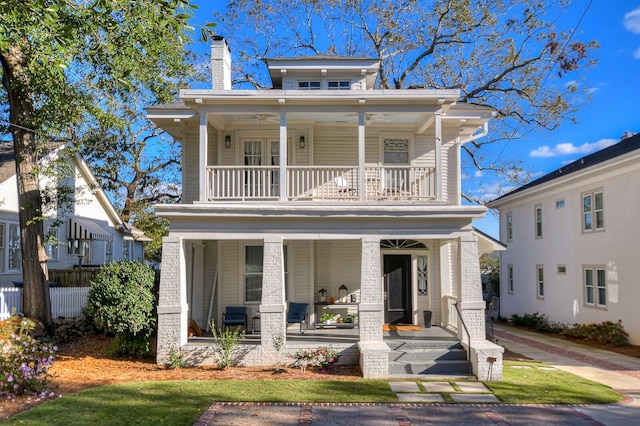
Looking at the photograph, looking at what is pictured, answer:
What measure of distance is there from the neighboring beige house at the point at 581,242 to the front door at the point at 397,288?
734 centimetres

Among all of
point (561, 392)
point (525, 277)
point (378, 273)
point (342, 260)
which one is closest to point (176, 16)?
point (378, 273)

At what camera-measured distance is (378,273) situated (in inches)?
484

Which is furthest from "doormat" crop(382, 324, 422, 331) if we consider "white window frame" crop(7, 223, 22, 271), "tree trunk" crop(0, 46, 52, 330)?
"white window frame" crop(7, 223, 22, 271)

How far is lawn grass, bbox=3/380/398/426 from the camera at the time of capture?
8.01 metres

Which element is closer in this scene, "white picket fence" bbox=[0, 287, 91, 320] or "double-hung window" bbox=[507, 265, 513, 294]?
"white picket fence" bbox=[0, 287, 91, 320]

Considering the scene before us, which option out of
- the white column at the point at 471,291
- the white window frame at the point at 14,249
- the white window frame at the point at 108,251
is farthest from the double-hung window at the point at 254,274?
the white window frame at the point at 108,251

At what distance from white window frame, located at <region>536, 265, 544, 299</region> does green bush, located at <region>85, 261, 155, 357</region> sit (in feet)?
56.4

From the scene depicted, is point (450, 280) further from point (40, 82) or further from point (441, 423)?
point (40, 82)

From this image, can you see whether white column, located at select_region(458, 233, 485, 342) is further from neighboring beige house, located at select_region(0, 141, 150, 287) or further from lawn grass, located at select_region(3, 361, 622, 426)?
neighboring beige house, located at select_region(0, 141, 150, 287)

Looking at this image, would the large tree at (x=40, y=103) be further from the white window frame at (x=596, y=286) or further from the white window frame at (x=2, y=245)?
the white window frame at (x=596, y=286)

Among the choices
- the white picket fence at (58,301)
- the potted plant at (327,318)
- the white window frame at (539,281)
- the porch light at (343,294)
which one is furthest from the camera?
the white window frame at (539,281)

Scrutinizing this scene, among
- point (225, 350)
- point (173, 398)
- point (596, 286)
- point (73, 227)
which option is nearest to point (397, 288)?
point (225, 350)

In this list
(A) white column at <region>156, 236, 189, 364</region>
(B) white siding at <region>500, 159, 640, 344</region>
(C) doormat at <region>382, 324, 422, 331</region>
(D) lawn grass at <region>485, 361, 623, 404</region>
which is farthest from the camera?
(B) white siding at <region>500, 159, 640, 344</region>

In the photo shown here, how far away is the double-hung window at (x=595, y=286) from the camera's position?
17938mm
